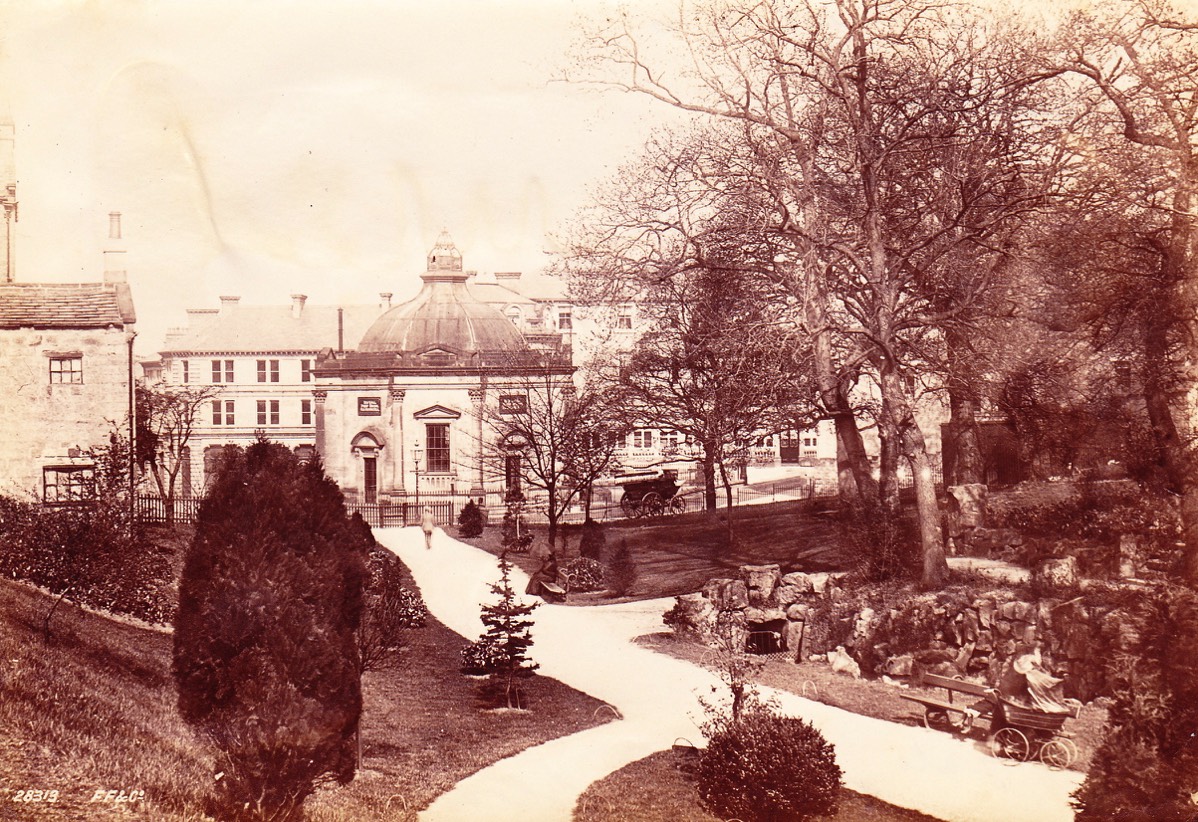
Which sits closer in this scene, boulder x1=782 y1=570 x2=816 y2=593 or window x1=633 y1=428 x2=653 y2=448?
boulder x1=782 y1=570 x2=816 y2=593

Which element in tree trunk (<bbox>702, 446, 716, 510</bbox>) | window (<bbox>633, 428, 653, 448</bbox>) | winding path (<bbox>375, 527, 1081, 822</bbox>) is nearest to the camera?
winding path (<bbox>375, 527, 1081, 822</bbox>)

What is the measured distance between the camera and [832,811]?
8.22 metres

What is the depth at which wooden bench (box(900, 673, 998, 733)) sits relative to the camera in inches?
360

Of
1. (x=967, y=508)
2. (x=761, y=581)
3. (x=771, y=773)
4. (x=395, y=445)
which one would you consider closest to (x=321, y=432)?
(x=395, y=445)

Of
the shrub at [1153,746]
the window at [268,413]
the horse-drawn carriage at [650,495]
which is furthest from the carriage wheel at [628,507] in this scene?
the shrub at [1153,746]

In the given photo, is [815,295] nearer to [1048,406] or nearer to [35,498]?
[1048,406]

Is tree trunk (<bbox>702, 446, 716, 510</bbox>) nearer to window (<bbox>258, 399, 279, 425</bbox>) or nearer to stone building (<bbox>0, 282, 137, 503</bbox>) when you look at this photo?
window (<bbox>258, 399, 279, 425</bbox>)

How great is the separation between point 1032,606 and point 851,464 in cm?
296

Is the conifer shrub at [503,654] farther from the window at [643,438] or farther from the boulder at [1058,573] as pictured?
the boulder at [1058,573]

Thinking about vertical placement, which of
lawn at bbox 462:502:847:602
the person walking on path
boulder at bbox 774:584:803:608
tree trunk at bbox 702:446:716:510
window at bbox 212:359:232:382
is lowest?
boulder at bbox 774:584:803:608

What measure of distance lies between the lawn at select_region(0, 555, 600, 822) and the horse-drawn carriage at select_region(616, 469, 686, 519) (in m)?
2.18

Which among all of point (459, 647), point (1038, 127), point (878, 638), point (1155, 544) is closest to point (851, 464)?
point (878, 638)

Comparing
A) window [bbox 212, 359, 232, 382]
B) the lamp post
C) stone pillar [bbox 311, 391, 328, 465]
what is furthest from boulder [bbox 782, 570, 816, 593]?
window [bbox 212, 359, 232, 382]

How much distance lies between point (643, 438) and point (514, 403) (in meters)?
1.94
